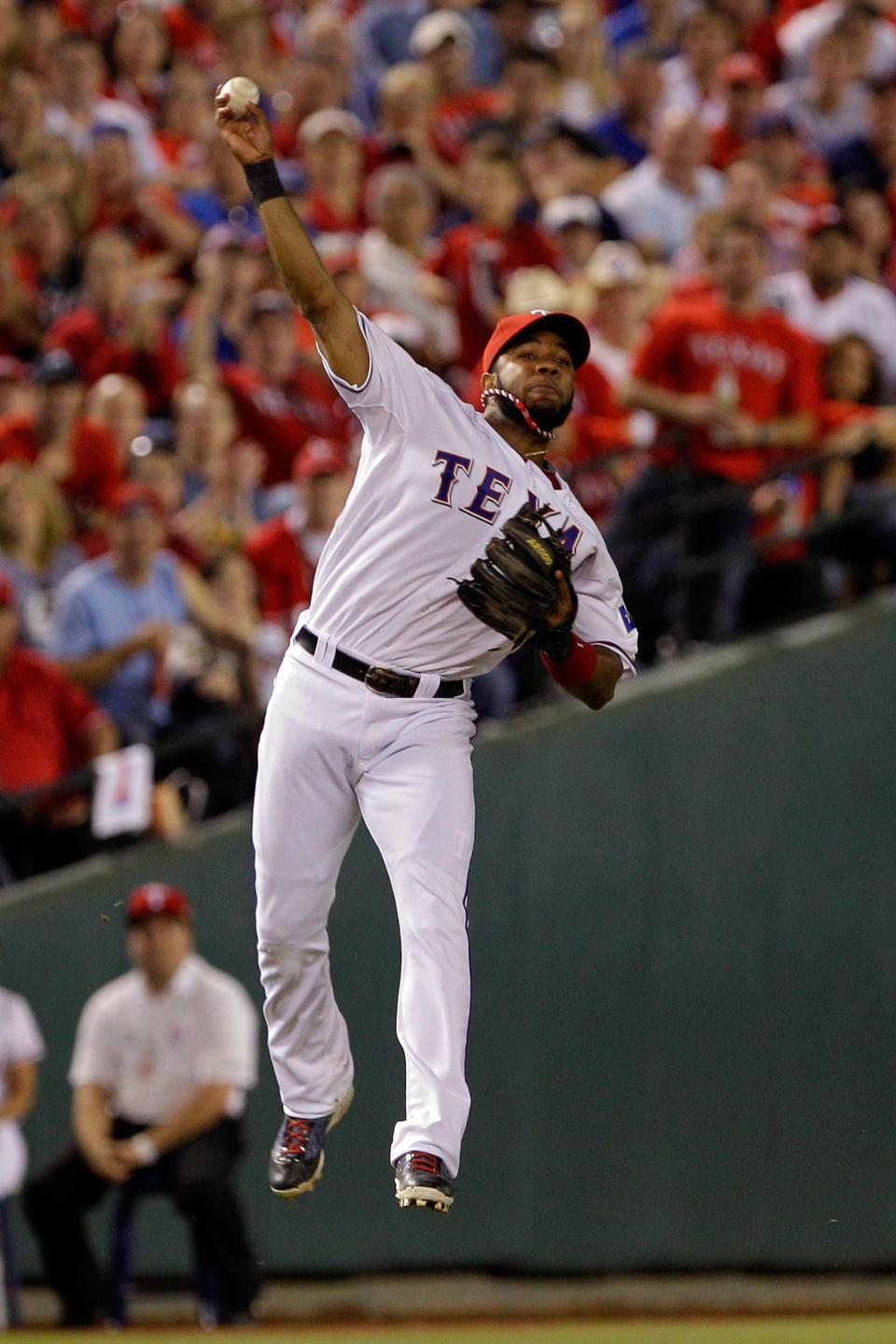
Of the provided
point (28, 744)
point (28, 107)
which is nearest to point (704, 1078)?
point (28, 744)

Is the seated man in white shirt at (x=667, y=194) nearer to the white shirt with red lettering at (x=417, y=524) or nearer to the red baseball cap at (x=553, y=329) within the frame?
the red baseball cap at (x=553, y=329)

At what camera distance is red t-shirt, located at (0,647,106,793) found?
797 centimetres

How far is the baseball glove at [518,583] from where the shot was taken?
14.6 feet

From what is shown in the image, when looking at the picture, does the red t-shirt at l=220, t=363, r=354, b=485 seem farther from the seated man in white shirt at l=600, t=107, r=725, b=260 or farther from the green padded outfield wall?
the seated man in white shirt at l=600, t=107, r=725, b=260

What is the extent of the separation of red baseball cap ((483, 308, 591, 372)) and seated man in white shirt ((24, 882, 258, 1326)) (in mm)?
3874

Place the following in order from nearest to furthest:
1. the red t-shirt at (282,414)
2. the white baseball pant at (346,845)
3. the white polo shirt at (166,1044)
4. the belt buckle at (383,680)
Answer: the white baseball pant at (346,845) < the belt buckle at (383,680) < the white polo shirt at (166,1044) < the red t-shirt at (282,414)

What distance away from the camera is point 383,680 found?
184 inches

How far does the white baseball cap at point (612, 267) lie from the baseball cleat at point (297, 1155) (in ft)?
16.8

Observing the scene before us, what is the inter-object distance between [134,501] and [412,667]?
3.49 meters

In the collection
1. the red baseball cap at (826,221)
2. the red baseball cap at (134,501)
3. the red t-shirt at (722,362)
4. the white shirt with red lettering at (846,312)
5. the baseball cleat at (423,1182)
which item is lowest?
the baseball cleat at (423,1182)

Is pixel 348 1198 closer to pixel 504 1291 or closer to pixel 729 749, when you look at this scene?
pixel 504 1291

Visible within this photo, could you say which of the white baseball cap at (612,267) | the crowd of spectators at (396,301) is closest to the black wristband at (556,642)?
the crowd of spectators at (396,301)

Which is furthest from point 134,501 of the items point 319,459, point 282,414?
point 282,414

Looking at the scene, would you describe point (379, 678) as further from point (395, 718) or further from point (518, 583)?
point (518, 583)
